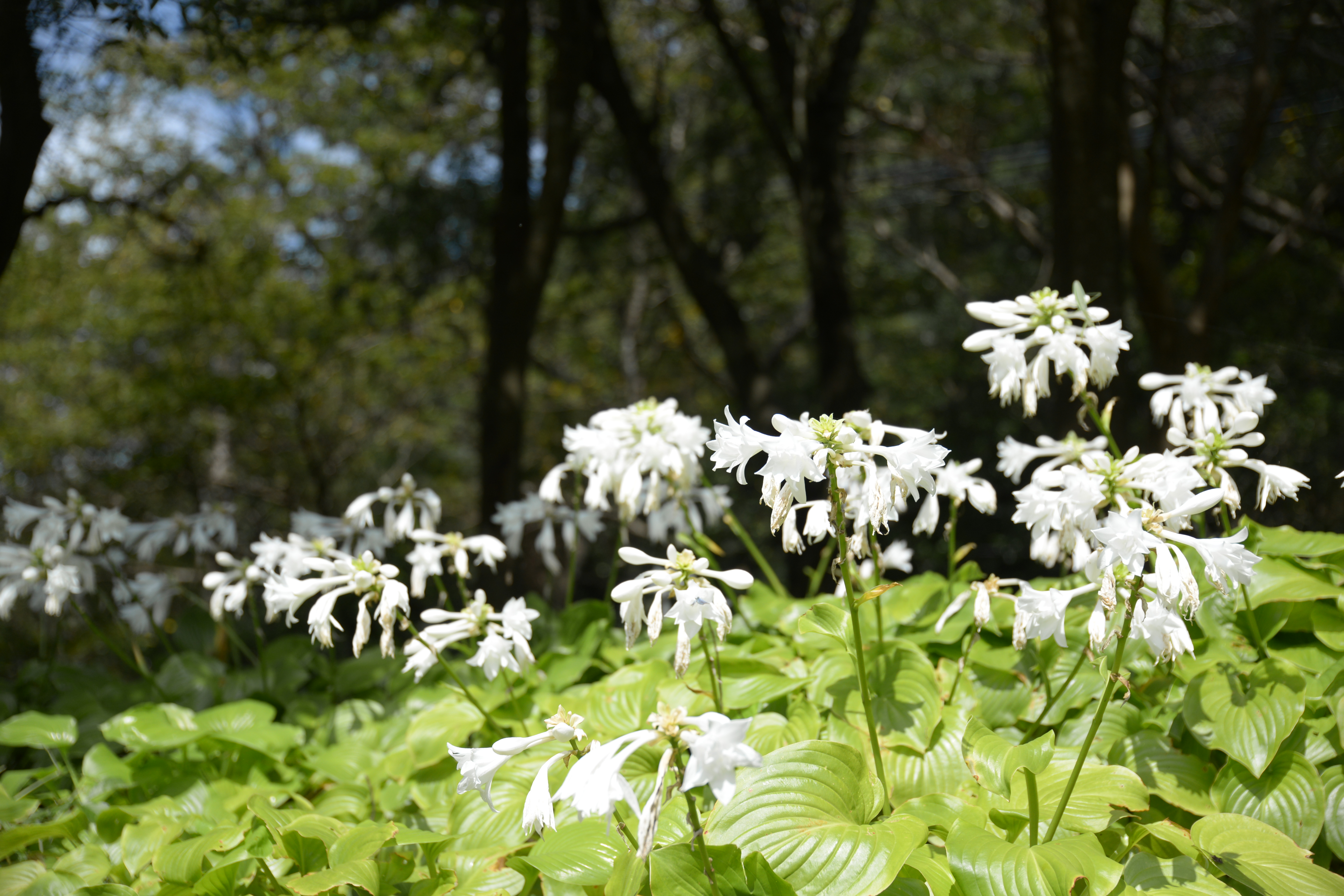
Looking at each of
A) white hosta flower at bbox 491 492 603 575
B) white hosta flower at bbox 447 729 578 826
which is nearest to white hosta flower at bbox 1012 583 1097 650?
white hosta flower at bbox 447 729 578 826

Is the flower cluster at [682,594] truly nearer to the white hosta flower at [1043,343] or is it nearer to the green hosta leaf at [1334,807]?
the white hosta flower at [1043,343]

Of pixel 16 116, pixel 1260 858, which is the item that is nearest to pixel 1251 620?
pixel 1260 858

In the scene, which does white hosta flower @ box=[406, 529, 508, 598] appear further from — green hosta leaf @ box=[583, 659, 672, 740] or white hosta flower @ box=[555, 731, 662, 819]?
white hosta flower @ box=[555, 731, 662, 819]

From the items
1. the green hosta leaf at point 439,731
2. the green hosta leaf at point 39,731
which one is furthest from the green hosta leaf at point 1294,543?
the green hosta leaf at point 39,731

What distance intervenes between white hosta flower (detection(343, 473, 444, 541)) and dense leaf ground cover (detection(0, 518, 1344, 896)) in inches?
22.5

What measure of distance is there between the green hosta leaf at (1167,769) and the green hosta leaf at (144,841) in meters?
2.32

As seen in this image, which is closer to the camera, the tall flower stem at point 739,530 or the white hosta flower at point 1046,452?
the white hosta flower at point 1046,452

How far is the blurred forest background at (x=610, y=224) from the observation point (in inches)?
205

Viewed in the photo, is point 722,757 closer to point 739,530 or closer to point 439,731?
point 439,731

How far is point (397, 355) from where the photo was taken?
1234 centimetres

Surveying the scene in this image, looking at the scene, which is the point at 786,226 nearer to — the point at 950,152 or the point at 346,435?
the point at 950,152

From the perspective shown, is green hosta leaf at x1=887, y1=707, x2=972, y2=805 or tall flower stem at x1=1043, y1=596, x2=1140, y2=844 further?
green hosta leaf at x1=887, y1=707, x2=972, y2=805

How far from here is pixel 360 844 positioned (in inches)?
70.4

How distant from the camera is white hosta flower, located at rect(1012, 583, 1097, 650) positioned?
1.62 meters
